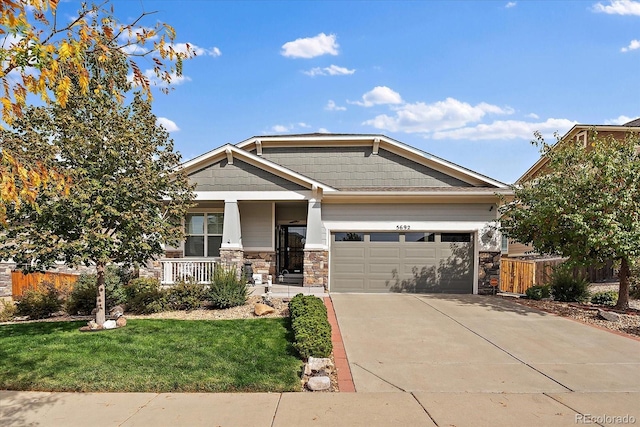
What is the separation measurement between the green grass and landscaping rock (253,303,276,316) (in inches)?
30.2

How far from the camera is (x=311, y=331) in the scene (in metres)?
6.67

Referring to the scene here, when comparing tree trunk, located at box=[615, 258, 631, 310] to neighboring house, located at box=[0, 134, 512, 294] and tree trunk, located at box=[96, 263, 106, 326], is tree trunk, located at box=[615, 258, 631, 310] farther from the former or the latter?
tree trunk, located at box=[96, 263, 106, 326]

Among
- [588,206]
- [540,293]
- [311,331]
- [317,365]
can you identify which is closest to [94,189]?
[311,331]

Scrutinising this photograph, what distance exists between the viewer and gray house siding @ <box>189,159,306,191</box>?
13.1 metres

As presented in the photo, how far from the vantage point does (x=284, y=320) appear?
867cm

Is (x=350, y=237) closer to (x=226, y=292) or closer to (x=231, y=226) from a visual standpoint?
(x=231, y=226)

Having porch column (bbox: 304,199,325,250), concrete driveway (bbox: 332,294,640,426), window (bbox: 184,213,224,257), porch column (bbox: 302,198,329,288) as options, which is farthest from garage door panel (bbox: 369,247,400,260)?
window (bbox: 184,213,224,257)

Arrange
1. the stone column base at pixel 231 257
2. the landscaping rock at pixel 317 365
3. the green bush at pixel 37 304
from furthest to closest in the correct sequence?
the stone column base at pixel 231 257
the green bush at pixel 37 304
the landscaping rock at pixel 317 365

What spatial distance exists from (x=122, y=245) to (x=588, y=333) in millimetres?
10073

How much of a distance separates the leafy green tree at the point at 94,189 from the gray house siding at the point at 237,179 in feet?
15.5

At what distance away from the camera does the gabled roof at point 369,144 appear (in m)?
14.1

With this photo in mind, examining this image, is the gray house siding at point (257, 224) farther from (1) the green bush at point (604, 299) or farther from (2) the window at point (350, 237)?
(1) the green bush at point (604, 299)

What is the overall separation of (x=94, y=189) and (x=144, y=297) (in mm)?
3696

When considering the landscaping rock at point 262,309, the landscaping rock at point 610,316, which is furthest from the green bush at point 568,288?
the landscaping rock at point 262,309
